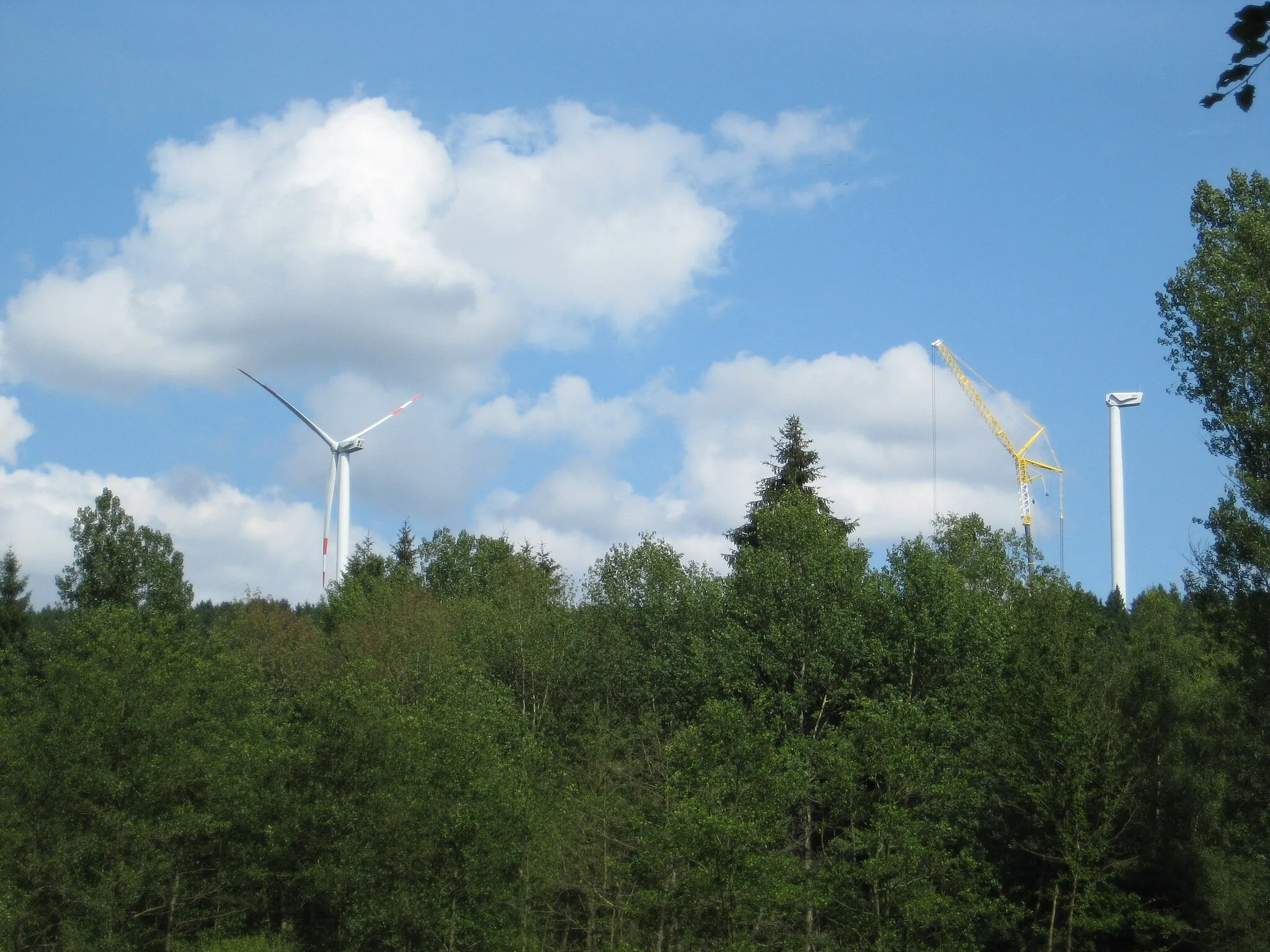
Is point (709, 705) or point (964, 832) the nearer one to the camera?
point (709, 705)

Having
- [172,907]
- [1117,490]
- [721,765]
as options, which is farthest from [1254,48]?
[1117,490]

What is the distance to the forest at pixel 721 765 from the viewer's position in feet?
112

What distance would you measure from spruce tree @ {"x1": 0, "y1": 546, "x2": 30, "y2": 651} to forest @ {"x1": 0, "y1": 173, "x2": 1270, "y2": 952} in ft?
0.47

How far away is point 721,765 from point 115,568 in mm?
39131

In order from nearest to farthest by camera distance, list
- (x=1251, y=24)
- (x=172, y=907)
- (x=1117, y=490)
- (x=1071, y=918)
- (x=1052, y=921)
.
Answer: (x=1251, y=24) → (x=172, y=907) → (x=1071, y=918) → (x=1052, y=921) → (x=1117, y=490)

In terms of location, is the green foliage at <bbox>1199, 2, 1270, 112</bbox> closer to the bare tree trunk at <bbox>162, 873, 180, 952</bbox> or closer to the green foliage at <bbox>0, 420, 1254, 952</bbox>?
the green foliage at <bbox>0, 420, 1254, 952</bbox>

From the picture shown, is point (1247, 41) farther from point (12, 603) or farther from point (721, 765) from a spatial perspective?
point (12, 603)

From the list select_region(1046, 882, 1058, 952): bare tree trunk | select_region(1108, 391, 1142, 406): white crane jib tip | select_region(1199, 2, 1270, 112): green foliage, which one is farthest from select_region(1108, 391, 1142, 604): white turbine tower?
select_region(1199, 2, 1270, 112): green foliage

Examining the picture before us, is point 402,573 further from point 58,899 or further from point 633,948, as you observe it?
point 633,948

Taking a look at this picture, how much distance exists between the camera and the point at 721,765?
1406 inches

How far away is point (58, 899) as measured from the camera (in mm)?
41125

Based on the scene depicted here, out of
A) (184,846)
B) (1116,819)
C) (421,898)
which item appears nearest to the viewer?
(421,898)

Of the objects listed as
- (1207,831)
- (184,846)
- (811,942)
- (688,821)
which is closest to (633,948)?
(688,821)

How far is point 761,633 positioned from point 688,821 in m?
20.2
